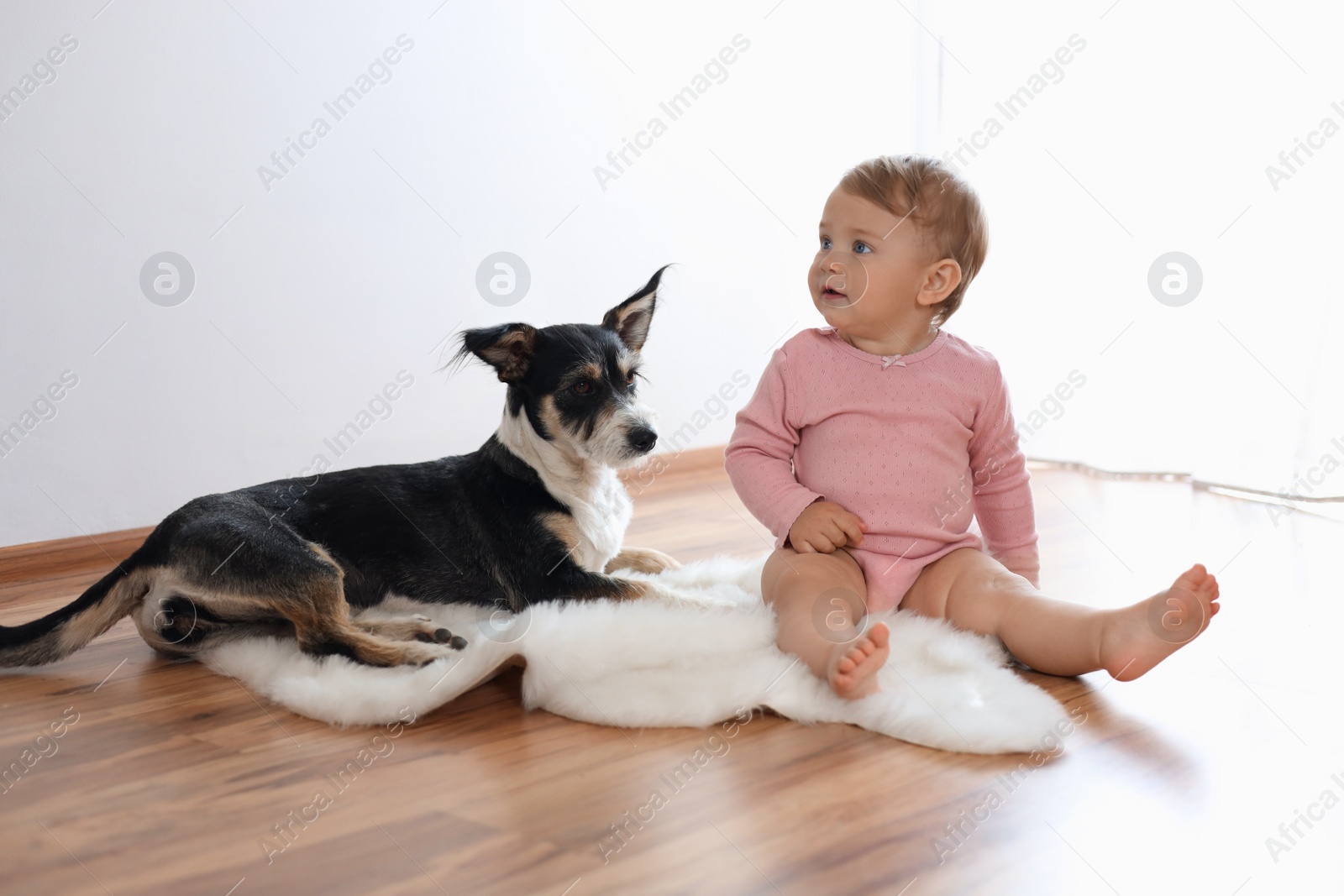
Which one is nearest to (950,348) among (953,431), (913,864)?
(953,431)

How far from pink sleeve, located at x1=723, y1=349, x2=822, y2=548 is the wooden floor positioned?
478mm

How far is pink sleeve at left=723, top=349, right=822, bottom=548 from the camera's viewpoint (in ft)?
6.55

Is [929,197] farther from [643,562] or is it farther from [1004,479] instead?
[643,562]

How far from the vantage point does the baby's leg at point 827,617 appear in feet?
5.12

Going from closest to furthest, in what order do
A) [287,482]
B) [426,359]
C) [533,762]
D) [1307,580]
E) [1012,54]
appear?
1. [533,762]
2. [287,482]
3. [1307,580]
4. [426,359]
5. [1012,54]

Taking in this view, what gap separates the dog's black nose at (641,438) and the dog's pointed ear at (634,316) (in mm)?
303

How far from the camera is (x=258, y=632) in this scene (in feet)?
6.87

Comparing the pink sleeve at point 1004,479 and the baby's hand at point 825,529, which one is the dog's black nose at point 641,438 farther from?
the pink sleeve at point 1004,479

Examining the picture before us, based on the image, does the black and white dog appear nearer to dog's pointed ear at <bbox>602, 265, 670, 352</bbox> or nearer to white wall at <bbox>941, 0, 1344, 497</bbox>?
dog's pointed ear at <bbox>602, 265, 670, 352</bbox>

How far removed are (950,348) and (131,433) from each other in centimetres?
237

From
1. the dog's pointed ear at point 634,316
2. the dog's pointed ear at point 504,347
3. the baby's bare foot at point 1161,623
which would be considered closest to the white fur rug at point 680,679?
the baby's bare foot at point 1161,623

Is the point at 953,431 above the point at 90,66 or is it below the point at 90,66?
above

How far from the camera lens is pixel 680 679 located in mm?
1722

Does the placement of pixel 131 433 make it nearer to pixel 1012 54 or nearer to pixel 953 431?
pixel 953 431
